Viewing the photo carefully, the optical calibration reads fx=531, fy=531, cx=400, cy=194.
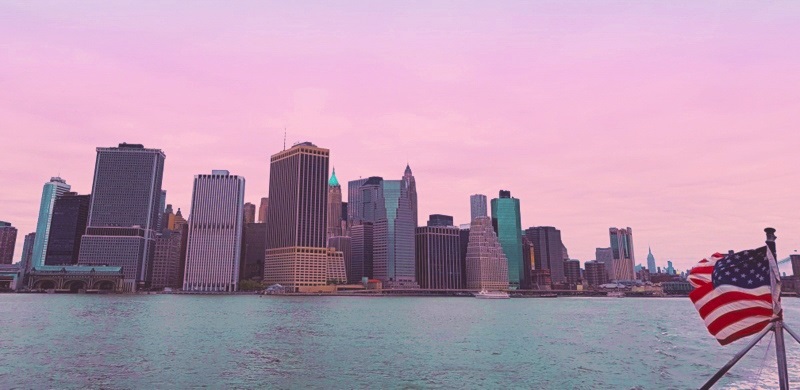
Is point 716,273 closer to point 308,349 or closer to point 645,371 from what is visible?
point 645,371

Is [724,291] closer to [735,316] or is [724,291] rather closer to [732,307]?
[732,307]

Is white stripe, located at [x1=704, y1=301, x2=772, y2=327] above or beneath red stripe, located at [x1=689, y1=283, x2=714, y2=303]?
beneath

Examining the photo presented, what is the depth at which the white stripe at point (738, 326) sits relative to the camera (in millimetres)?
18531

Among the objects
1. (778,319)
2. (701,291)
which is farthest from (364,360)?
(778,319)

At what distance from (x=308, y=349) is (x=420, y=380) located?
82.4 ft

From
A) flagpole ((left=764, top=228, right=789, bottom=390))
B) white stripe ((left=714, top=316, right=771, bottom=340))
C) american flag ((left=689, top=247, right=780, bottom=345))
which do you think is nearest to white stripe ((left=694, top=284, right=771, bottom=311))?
american flag ((left=689, top=247, right=780, bottom=345))

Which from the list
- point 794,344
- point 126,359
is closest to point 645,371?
point 794,344

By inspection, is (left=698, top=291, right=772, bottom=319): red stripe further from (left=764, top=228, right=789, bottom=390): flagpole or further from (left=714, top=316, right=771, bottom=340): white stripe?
(left=714, top=316, right=771, bottom=340): white stripe

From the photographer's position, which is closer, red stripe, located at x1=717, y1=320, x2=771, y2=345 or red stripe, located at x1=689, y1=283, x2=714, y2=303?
red stripe, located at x1=717, y1=320, x2=771, y2=345

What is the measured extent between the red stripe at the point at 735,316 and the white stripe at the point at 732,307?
9 centimetres

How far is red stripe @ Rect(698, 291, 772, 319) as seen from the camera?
18.4m

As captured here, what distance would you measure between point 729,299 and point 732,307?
0.29 meters

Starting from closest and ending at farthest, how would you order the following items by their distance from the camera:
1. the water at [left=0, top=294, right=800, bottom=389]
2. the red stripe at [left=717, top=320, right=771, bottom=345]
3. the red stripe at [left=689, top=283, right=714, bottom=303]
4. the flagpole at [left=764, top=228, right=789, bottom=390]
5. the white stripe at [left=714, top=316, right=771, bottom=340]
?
the flagpole at [left=764, top=228, right=789, bottom=390] → the red stripe at [left=717, top=320, right=771, bottom=345] → the white stripe at [left=714, top=316, right=771, bottom=340] → the red stripe at [left=689, top=283, right=714, bottom=303] → the water at [left=0, top=294, right=800, bottom=389]

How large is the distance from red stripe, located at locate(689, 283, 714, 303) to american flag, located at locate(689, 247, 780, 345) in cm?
4
